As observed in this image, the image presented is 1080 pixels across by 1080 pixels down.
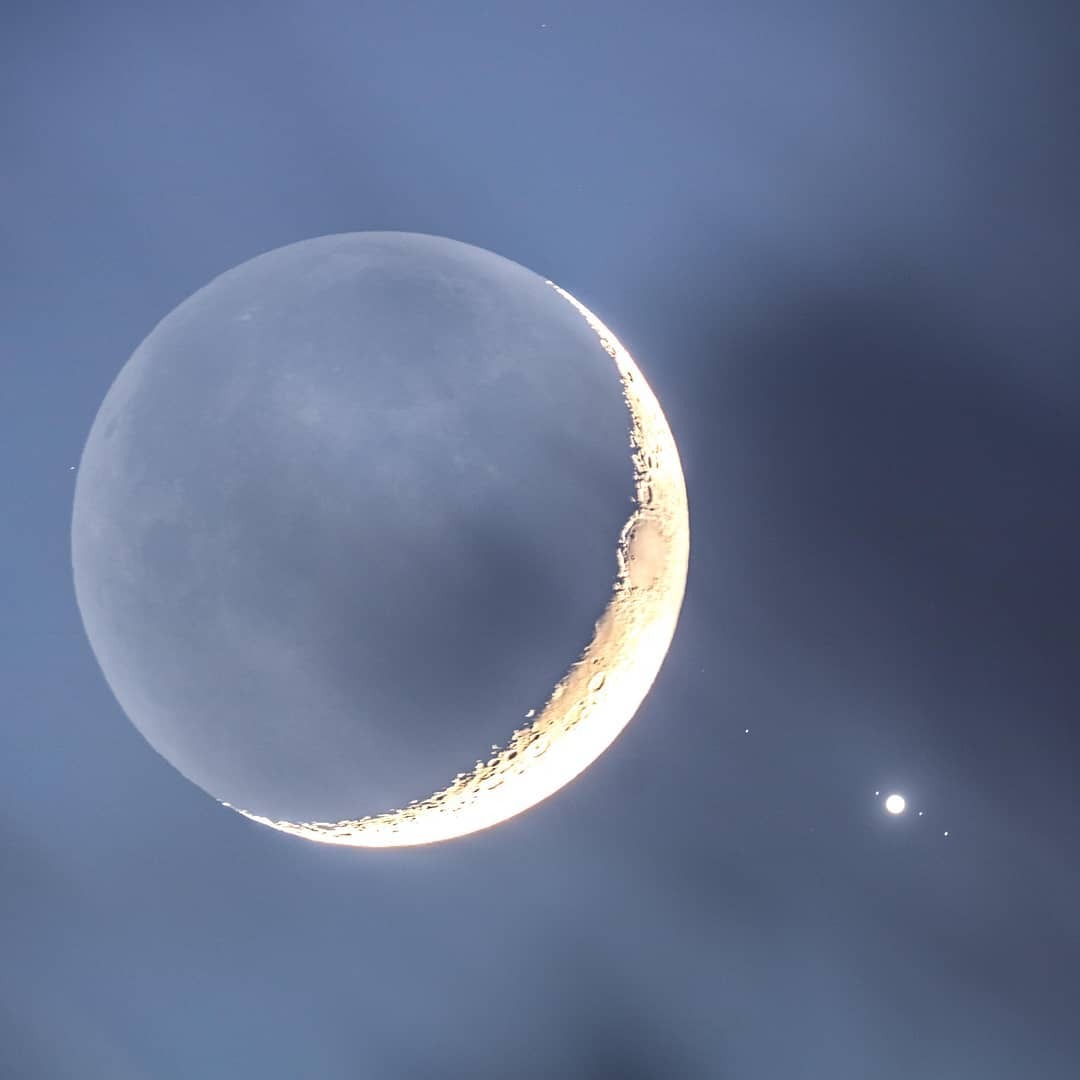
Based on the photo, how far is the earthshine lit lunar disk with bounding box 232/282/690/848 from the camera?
305 inches

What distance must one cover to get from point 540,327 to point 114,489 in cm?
351

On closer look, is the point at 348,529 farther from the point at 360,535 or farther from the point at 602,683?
the point at 602,683

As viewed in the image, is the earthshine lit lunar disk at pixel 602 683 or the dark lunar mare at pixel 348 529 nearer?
the dark lunar mare at pixel 348 529

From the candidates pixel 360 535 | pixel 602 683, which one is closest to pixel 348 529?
pixel 360 535

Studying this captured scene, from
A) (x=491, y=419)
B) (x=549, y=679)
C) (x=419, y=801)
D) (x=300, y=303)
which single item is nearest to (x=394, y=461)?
(x=491, y=419)

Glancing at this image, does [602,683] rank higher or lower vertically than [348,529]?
higher

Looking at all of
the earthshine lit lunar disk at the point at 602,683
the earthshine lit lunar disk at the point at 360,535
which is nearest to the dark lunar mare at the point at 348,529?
the earthshine lit lunar disk at the point at 360,535

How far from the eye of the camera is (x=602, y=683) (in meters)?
8.11

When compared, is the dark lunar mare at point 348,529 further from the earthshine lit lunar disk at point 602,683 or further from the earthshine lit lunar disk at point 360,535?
the earthshine lit lunar disk at point 602,683

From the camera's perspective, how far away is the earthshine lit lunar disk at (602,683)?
775cm

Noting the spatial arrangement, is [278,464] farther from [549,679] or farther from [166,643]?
[549,679]

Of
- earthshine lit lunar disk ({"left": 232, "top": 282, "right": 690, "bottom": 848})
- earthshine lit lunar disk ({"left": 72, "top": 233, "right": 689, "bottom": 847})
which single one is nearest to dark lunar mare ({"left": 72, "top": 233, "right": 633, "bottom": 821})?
earthshine lit lunar disk ({"left": 72, "top": 233, "right": 689, "bottom": 847})

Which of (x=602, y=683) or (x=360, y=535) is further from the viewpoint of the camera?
(x=602, y=683)

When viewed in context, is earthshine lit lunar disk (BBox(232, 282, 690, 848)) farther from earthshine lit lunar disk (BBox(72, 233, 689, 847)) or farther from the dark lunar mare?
the dark lunar mare
